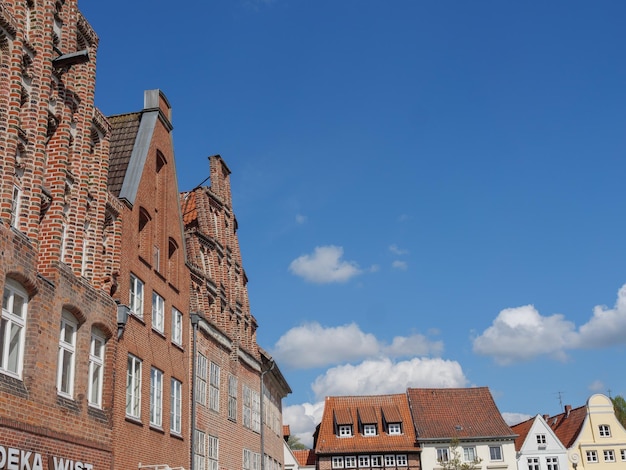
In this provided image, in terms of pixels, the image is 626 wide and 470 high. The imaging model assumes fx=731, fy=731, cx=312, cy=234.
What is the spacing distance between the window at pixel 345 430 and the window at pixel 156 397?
128ft

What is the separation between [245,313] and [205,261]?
204 inches

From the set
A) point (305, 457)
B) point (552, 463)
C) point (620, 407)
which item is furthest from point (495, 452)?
point (620, 407)

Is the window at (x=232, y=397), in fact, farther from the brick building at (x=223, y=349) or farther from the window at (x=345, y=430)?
the window at (x=345, y=430)

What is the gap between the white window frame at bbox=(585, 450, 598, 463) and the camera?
61531 mm

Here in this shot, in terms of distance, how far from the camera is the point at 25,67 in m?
16.5

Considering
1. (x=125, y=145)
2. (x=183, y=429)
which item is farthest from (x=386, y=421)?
(x=125, y=145)

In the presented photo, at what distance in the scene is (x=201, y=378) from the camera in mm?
27500

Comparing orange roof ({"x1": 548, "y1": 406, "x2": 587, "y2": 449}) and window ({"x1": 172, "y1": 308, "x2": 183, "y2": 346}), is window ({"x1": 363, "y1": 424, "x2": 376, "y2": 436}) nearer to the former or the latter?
orange roof ({"x1": 548, "y1": 406, "x2": 587, "y2": 449})

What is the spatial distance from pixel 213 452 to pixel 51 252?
46.3ft

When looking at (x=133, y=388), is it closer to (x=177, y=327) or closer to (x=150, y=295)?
(x=150, y=295)

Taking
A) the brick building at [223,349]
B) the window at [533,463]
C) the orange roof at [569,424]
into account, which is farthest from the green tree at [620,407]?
the brick building at [223,349]

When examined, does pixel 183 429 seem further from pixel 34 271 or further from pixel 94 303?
pixel 34 271

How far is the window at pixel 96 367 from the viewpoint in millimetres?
18656

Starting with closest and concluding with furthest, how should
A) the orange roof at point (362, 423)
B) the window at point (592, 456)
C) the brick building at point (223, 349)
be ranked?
the brick building at point (223, 349) < the orange roof at point (362, 423) < the window at point (592, 456)
